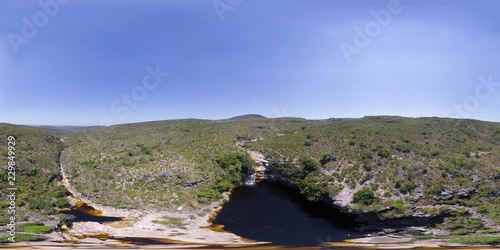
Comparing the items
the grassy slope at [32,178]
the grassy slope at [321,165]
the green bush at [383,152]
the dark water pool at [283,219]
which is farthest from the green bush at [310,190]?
the grassy slope at [32,178]

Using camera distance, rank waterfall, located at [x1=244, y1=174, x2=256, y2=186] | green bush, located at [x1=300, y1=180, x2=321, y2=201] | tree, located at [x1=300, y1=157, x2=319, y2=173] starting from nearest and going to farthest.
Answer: green bush, located at [x1=300, y1=180, x2=321, y2=201] → tree, located at [x1=300, y1=157, x2=319, y2=173] → waterfall, located at [x1=244, y1=174, x2=256, y2=186]

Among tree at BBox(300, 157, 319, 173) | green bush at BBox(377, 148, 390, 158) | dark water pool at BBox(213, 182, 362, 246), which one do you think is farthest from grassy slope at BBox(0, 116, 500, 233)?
dark water pool at BBox(213, 182, 362, 246)

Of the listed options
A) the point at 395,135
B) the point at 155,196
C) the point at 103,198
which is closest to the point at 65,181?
the point at 103,198

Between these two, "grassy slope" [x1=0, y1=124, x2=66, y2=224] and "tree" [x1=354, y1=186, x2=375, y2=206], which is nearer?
"grassy slope" [x1=0, y1=124, x2=66, y2=224]

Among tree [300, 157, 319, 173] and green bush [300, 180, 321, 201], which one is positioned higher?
tree [300, 157, 319, 173]

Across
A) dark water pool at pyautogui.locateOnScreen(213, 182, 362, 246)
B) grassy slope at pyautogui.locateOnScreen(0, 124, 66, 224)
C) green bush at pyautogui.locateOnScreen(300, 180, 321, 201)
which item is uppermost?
grassy slope at pyautogui.locateOnScreen(0, 124, 66, 224)

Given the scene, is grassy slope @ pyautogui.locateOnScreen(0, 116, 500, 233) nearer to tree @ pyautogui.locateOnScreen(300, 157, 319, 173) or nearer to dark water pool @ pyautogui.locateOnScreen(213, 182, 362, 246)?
tree @ pyautogui.locateOnScreen(300, 157, 319, 173)

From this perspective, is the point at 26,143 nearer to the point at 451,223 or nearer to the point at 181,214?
the point at 181,214

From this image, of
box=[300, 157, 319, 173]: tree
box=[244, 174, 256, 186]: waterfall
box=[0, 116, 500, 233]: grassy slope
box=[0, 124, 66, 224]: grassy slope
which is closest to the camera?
box=[0, 124, 66, 224]: grassy slope
